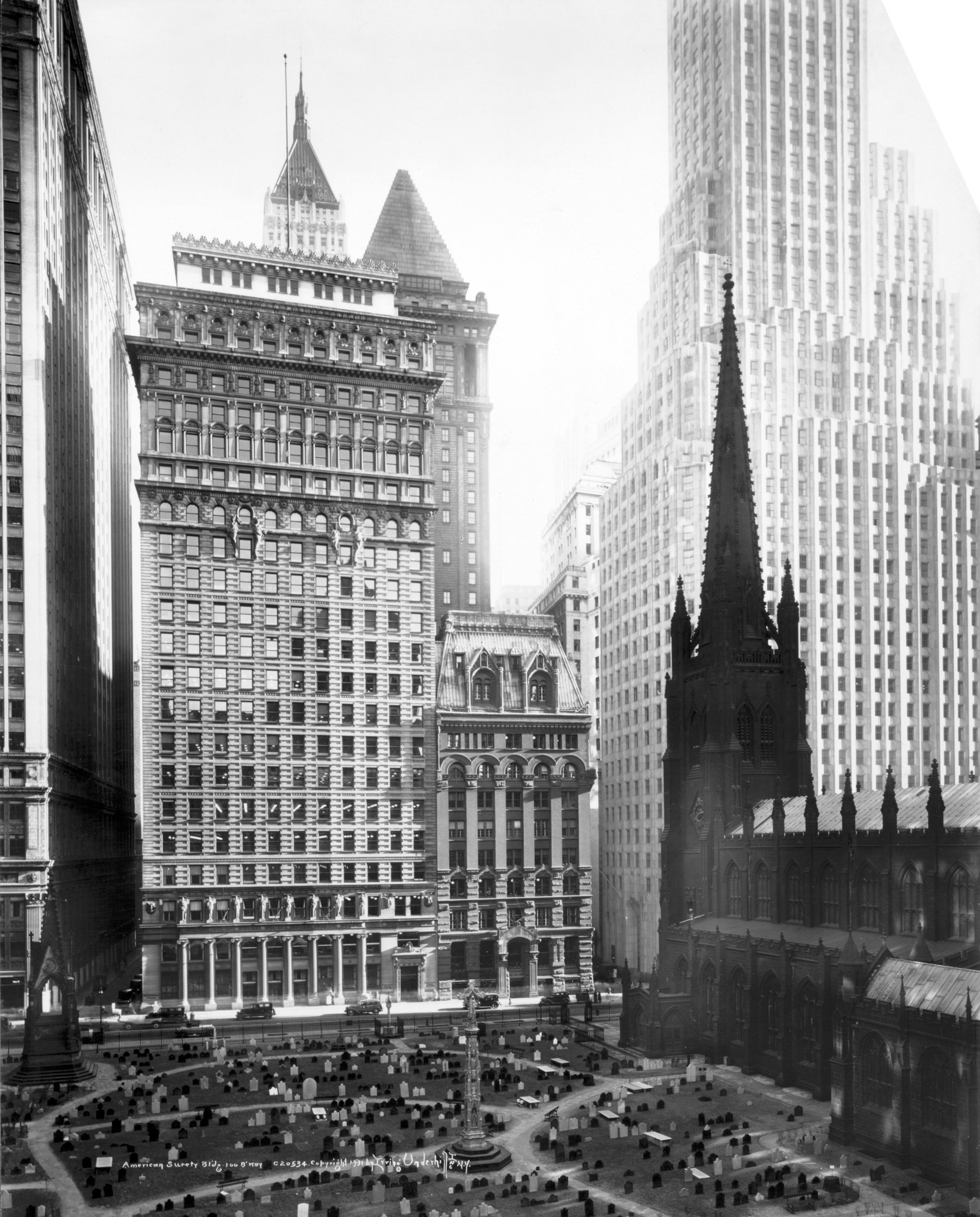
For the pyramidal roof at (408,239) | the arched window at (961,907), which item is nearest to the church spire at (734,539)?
the pyramidal roof at (408,239)

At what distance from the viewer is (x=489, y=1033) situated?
78.8 meters

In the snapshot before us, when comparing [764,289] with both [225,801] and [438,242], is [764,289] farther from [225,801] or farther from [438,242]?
[225,801]

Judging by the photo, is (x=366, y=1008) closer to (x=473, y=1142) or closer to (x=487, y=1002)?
(x=487, y=1002)

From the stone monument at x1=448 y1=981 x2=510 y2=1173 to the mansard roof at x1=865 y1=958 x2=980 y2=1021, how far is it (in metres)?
17.7

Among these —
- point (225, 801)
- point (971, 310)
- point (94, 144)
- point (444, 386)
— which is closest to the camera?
point (971, 310)

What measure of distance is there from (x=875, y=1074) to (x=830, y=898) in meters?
16.9

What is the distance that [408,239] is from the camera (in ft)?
259

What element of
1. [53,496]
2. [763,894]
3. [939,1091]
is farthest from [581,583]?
[939,1091]

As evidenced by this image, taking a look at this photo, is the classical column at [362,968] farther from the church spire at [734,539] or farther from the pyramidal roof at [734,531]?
the pyramidal roof at [734,531]

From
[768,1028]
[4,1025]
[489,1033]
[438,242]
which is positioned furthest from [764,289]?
[4,1025]

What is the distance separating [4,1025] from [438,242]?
55.0m

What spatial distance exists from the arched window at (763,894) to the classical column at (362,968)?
35700mm

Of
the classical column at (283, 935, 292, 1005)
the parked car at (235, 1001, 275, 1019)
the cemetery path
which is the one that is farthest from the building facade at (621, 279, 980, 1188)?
the classical column at (283, 935, 292, 1005)

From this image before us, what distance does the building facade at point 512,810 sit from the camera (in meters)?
99.6
